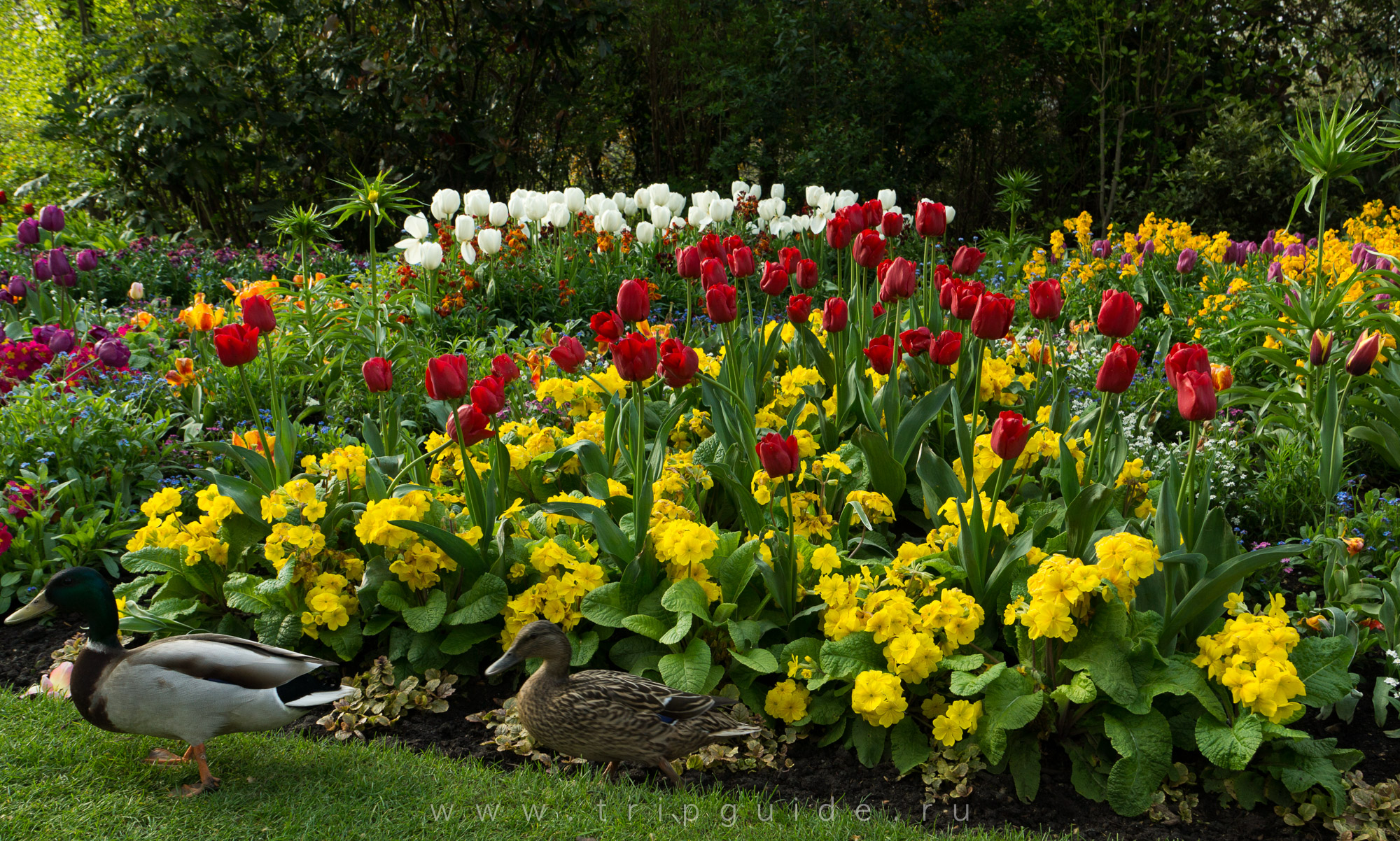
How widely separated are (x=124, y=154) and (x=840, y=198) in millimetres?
7365

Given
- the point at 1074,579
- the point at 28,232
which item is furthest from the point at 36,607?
the point at 28,232

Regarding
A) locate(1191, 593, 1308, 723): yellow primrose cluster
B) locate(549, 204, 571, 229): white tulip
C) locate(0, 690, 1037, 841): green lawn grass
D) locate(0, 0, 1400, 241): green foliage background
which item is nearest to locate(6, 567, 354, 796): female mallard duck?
locate(0, 690, 1037, 841): green lawn grass

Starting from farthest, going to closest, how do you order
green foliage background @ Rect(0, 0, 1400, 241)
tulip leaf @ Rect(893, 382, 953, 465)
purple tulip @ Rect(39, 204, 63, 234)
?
green foliage background @ Rect(0, 0, 1400, 241) → purple tulip @ Rect(39, 204, 63, 234) → tulip leaf @ Rect(893, 382, 953, 465)

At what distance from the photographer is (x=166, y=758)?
2578mm

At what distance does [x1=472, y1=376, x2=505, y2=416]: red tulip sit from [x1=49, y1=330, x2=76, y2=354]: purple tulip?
3.09 metres

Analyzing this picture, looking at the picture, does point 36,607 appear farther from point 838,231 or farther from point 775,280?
point 838,231

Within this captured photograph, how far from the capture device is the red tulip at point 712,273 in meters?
3.36

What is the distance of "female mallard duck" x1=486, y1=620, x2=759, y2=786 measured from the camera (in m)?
2.47

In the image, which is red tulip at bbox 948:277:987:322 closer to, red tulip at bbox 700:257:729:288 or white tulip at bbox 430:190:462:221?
red tulip at bbox 700:257:729:288

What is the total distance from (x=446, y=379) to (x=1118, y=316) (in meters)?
1.80

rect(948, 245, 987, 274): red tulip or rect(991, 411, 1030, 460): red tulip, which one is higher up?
rect(948, 245, 987, 274): red tulip

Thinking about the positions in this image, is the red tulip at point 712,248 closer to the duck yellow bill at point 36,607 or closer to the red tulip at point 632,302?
the red tulip at point 632,302

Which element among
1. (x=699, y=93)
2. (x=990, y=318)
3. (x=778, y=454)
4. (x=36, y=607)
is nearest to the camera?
(x=778, y=454)

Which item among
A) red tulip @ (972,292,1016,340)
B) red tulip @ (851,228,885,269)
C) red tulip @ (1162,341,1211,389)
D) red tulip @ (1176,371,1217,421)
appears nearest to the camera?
red tulip @ (1176,371,1217,421)
